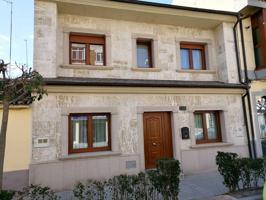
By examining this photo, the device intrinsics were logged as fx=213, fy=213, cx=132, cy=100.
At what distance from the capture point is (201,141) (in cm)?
906

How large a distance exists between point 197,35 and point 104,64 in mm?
4702

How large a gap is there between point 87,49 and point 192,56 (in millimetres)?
4876

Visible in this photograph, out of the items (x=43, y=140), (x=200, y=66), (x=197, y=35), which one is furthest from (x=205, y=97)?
(x=43, y=140)

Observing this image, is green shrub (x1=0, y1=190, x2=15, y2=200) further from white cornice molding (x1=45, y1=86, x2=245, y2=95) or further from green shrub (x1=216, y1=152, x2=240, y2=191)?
green shrub (x1=216, y1=152, x2=240, y2=191)

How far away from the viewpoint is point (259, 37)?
32.3 feet

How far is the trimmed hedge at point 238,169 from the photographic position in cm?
Result: 564

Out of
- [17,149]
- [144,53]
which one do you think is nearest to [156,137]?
[144,53]

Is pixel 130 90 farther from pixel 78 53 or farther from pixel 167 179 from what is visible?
pixel 167 179

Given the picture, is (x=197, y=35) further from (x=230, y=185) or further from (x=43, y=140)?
(x=43, y=140)

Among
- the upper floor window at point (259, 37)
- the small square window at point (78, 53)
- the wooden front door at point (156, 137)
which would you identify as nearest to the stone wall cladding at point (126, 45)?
the small square window at point (78, 53)

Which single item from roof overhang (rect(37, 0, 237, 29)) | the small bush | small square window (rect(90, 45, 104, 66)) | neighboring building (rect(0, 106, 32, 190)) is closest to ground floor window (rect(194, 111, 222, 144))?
roof overhang (rect(37, 0, 237, 29))

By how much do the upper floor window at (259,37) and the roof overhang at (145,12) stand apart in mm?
1038

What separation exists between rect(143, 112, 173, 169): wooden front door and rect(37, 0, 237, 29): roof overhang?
4.11 m

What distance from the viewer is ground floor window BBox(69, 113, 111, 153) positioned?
7.61m
